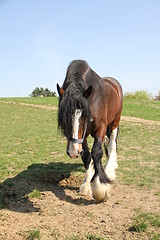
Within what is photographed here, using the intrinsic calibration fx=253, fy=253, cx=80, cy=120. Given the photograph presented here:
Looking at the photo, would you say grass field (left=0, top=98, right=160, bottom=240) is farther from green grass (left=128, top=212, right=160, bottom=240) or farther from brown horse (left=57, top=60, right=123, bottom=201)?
brown horse (left=57, top=60, right=123, bottom=201)

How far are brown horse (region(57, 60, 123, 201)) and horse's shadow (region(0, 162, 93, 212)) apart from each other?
1.59 feet

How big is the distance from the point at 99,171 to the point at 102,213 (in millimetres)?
734

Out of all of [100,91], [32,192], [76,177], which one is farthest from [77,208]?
[100,91]

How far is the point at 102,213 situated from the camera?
4027 millimetres

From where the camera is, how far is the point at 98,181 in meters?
4.40

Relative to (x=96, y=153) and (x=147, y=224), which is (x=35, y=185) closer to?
(x=96, y=153)

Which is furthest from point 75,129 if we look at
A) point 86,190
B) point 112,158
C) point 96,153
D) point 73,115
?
point 112,158

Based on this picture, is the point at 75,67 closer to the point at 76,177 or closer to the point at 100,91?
the point at 100,91

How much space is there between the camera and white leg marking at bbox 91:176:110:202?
433cm

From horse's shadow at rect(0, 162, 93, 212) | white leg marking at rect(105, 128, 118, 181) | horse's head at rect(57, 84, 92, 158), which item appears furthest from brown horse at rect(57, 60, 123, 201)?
white leg marking at rect(105, 128, 118, 181)

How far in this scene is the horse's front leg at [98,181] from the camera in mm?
4340

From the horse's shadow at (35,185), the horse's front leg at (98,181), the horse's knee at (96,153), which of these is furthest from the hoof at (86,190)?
the horse's knee at (96,153)

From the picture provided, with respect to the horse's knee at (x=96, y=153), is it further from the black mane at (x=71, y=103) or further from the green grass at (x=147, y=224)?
the green grass at (x=147, y=224)

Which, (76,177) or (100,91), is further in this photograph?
(76,177)
